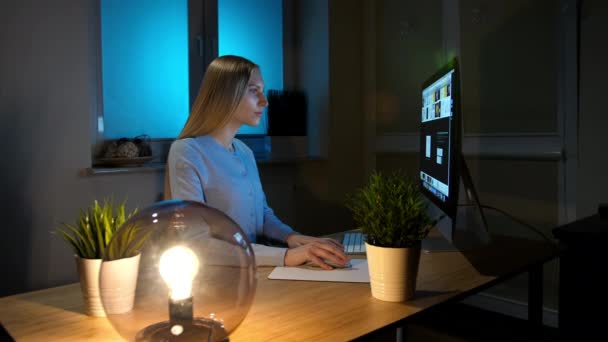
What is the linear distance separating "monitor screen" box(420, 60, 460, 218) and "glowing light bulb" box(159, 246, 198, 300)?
0.72 metres

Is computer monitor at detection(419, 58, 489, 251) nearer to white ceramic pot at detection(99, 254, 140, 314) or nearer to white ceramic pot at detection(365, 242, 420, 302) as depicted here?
white ceramic pot at detection(365, 242, 420, 302)

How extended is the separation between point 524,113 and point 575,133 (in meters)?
0.27

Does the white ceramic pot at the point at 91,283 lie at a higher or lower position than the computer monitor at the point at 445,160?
lower

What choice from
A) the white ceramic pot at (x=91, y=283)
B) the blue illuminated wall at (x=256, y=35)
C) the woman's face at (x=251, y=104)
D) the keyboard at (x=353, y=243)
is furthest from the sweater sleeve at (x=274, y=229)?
the blue illuminated wall at (x=256, y=35)

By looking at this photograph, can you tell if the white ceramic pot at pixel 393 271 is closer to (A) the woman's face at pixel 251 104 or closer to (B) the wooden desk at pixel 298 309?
(B) the wooden desk at pixel 298 309

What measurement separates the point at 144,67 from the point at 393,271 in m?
1.92

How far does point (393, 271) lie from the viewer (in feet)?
3.27

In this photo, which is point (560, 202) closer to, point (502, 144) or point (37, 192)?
point (502, 144)

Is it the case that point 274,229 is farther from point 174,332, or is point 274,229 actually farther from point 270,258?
point 174,332

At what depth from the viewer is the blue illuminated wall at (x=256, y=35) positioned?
2.89 meters

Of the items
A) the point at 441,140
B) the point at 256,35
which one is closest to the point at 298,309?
the point at 441,140

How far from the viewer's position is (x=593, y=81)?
232 centimetres

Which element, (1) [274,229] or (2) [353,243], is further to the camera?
(1) [274,229]

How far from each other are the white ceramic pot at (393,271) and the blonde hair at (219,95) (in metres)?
0.93
